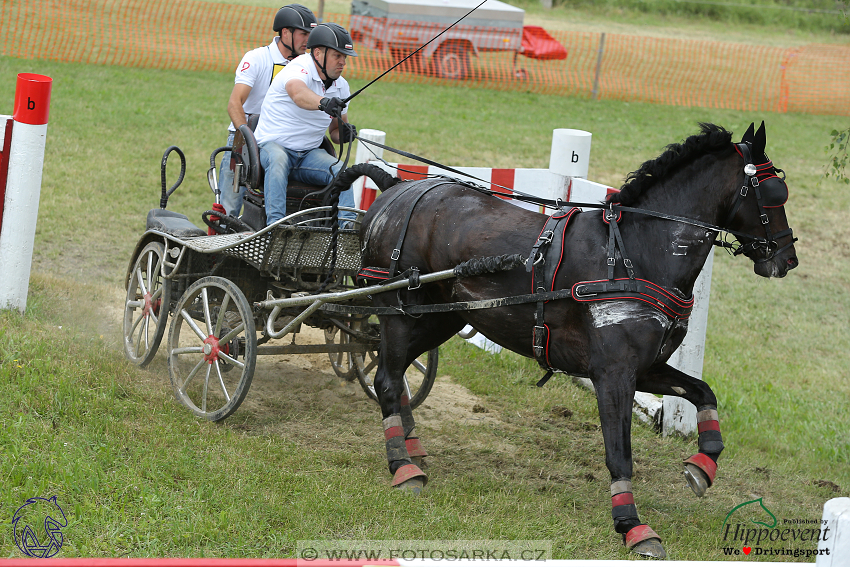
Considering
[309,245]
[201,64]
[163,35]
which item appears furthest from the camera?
[163,35]

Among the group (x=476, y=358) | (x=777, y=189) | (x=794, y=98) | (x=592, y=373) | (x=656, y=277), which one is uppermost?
(x=794, y=98)

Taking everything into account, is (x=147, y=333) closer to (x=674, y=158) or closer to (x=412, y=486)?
(x=412, y=486)

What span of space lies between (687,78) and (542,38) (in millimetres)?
3527

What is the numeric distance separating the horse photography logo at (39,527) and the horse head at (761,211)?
3398 millimetres

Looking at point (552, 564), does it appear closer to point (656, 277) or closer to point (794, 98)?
point (656, 277)

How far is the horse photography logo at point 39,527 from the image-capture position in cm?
356

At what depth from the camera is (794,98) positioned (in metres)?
18.7

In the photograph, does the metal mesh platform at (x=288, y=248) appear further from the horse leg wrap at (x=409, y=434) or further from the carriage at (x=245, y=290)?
the horse leg wrap at (x=409, y=434)

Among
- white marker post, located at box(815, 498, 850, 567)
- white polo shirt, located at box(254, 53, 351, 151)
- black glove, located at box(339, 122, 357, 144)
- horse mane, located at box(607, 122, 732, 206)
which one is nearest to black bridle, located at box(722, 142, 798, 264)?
horse mane, located at box(607, 122, 732, 206)

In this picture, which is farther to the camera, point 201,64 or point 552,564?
point 201,64

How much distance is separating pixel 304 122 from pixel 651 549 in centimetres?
342

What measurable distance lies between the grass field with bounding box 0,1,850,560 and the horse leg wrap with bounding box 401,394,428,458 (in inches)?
5.8

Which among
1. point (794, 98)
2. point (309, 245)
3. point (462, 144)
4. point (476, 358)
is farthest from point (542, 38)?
point (309, 245)

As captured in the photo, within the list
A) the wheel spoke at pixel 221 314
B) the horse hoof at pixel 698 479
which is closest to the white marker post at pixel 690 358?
the horse hoof at pixel 698 479
